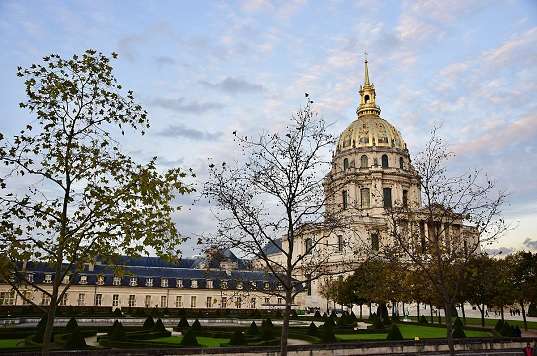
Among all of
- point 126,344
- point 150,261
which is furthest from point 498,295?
point 150,261

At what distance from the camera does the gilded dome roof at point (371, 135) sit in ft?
329

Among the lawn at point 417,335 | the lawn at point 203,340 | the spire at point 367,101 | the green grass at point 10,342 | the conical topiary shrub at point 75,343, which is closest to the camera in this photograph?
the conical topiary shrub at point 75,343

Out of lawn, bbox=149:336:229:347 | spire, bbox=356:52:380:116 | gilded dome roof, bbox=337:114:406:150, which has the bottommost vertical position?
lawn, bbox=149:336:229:347

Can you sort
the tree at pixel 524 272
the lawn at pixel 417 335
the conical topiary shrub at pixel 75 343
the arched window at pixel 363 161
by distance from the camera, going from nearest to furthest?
the conical topiary shrub at pixel 75 343
the lawn at pixel 417 335
the tree at pixel 524 272
the arched window at pixel 363 161

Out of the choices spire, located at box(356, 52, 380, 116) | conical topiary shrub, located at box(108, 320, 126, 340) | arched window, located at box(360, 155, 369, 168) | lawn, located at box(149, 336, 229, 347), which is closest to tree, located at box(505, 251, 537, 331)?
lawn, located at box(149, 336, 229, 347)

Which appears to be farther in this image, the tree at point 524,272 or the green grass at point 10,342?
the tree at point 524,272

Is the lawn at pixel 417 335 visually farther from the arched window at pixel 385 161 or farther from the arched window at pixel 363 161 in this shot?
the arched window at pixel 385 161

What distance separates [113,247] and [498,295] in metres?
42.1

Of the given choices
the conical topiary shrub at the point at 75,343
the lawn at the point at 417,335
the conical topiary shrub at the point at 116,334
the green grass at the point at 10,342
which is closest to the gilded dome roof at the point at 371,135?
the lawn at the point at 417,335

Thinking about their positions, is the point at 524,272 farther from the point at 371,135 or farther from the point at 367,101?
the point at 367,101

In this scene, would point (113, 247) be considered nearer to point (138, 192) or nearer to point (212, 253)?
point (138, 192)

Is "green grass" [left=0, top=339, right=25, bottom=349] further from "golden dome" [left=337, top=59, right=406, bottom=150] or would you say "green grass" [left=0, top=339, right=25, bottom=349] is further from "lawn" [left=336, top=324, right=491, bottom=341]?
"golden dome" [left=337, top=59, right=406, bottom=150]

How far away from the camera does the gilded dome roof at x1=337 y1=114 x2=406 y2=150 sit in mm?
100312

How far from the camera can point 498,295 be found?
46500mm
